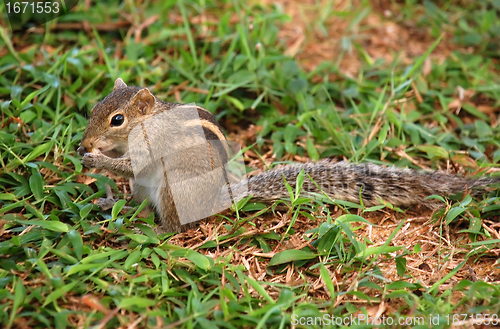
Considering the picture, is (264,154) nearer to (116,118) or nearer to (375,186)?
(375,186)

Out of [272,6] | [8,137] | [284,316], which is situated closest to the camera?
[284,316]

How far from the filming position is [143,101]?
11.0 ft

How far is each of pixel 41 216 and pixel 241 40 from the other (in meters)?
2.65

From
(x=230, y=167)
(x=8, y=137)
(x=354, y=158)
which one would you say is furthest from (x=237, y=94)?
(x=8, y=137)

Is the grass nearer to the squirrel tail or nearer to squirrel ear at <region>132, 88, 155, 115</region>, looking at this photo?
the squirrel tail

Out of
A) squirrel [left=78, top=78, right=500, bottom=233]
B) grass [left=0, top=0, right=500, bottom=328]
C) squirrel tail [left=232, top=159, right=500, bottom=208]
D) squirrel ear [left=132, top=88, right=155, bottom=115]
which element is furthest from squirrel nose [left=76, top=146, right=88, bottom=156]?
squirrel tail [left=232, top=159, right=500, bottom=208]

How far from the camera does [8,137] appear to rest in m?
3.49

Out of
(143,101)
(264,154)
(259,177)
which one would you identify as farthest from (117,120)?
(264,154)

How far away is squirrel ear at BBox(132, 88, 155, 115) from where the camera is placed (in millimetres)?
3285

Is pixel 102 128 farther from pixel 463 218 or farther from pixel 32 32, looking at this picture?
pixel 463 218

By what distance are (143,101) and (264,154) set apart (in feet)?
4.07

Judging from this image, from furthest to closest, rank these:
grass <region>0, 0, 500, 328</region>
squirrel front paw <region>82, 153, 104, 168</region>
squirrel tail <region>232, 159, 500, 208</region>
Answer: squirrel tail <region>232, 159, 500, 208</region> < squirrel front paw <region>82, 153, 104, 168</region> < grass <region>0, 0, 500, 328</region>

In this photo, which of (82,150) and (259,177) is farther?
(259,177)

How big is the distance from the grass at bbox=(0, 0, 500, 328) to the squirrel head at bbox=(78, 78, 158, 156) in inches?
12.2
